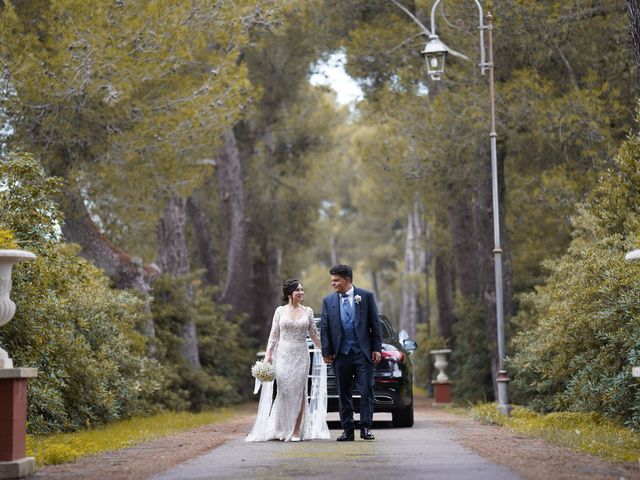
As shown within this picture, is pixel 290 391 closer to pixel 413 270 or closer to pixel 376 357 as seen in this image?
pixel 376 357

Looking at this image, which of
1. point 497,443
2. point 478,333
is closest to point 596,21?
point 478,333

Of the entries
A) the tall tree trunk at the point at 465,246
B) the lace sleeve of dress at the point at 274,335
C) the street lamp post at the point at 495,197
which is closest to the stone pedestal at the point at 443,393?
the tall tree trunk at the point at 465,246

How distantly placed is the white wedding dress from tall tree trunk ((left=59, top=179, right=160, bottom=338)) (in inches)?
319

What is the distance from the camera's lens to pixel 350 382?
13.7m

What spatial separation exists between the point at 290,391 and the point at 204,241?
75.7ft

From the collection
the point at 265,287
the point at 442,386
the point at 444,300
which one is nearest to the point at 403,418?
the point at 442,386

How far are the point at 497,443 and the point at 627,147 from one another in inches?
233

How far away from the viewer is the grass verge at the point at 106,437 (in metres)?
11.5

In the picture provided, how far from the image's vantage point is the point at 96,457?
11.9 metres

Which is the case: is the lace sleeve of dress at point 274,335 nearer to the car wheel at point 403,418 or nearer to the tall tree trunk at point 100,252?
the car wheel at point 403,418

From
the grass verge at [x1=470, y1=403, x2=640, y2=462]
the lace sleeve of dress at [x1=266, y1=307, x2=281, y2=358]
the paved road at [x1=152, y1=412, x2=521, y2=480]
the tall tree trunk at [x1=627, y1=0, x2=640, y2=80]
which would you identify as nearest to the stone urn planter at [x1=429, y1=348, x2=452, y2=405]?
the grass verge at [x1=470, y1=403, x2=640, y2=462]

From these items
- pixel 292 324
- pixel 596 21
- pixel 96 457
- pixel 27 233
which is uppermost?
pixel 596 21

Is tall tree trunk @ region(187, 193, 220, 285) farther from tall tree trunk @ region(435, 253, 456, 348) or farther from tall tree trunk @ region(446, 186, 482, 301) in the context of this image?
tall tree trunk @ region(446, 186, 482, 301)

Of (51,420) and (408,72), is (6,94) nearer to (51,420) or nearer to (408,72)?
(51,420)
